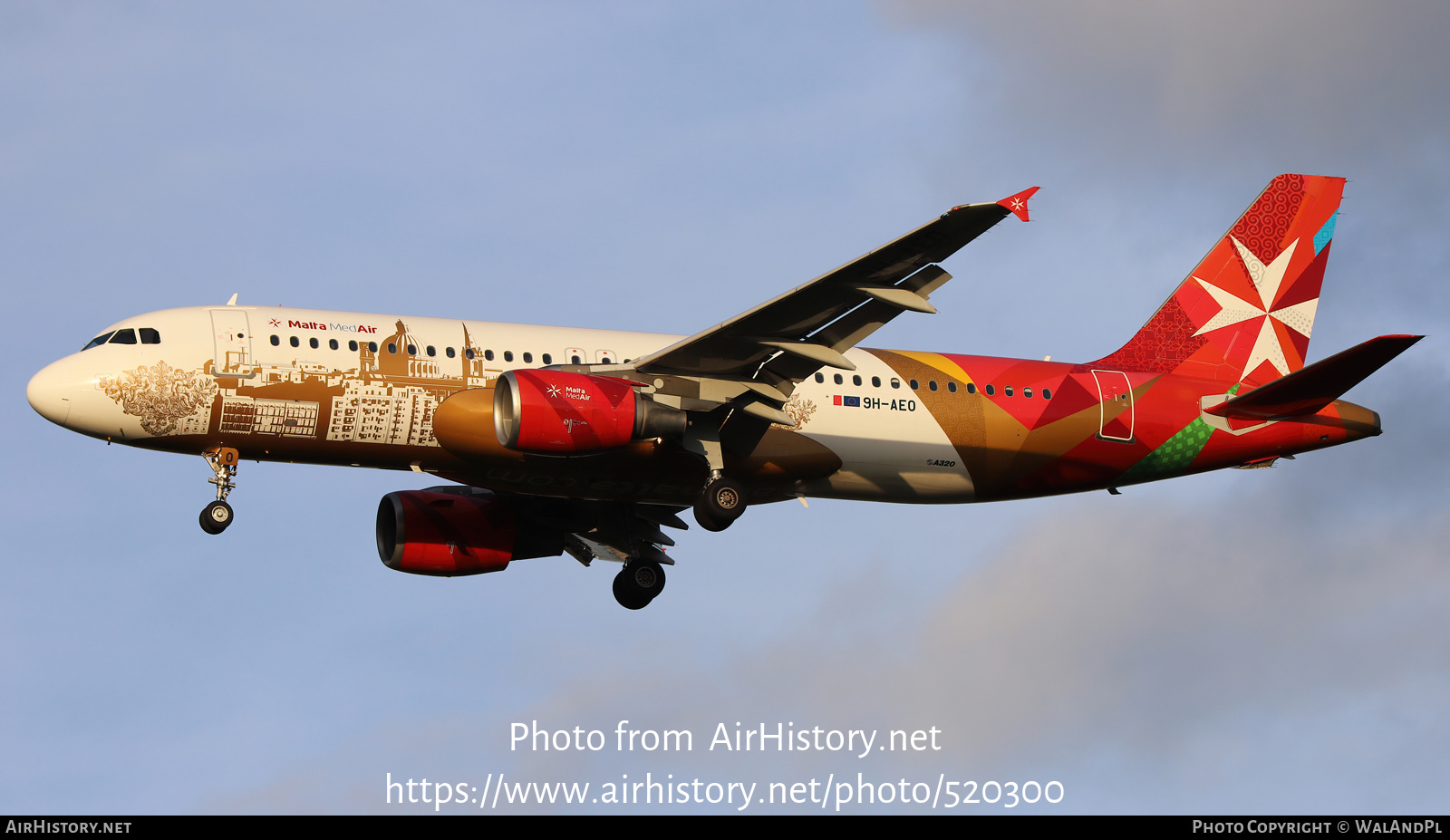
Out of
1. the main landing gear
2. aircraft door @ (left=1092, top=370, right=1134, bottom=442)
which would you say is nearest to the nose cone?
the main landing gear

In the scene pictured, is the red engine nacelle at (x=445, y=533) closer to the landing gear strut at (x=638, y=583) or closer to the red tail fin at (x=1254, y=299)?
the landing gear strut at (x=638, y=583)

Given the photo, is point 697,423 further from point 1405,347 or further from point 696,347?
point 1405,347

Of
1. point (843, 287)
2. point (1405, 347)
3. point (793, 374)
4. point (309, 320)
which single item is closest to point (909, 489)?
point (793, 374)

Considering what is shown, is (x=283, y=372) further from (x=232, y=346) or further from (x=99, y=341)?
(x=99, y=341)

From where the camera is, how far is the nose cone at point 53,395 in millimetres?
31188

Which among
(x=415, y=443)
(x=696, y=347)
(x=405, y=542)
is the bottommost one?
(x=405, y=542)

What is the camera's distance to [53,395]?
31188 mm

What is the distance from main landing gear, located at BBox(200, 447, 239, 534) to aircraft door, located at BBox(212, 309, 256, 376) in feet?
5.24

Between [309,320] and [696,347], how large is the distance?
25.2 ft

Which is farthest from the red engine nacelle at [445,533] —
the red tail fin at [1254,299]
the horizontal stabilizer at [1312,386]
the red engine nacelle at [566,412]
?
the horizontal stabilizer at [1312,386]

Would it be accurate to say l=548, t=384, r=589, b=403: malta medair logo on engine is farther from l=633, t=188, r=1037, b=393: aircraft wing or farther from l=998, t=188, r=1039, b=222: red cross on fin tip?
l=998, t=188, r=1039, b=222: red cross on fin tip

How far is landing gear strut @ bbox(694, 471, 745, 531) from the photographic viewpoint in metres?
32.9

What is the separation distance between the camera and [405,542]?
121 ft

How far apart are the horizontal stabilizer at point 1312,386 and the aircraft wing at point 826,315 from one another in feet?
31.9
